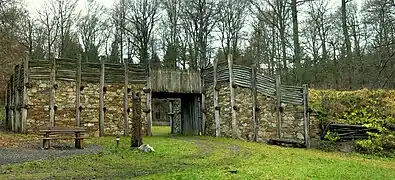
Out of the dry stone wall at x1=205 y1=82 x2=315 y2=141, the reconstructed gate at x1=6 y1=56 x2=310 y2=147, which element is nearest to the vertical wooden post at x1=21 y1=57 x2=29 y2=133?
the reconstructed gate at x1=6 y1=56 x2=310 y2=147

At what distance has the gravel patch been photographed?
408 inches

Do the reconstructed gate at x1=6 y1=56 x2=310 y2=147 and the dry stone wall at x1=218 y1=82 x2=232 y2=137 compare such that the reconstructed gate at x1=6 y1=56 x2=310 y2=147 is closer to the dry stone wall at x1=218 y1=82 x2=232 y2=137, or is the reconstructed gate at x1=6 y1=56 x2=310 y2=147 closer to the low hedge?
the dry stone wall at x1=218 y1=82 x2=232 y2=137

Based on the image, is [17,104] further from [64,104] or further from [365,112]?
[365,112]

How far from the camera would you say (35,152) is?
11672 millimetres

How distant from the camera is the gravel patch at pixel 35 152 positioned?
10.4 meters

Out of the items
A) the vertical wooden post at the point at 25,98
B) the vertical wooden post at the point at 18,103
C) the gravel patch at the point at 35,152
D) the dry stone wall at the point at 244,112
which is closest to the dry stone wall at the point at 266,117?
the dry stone wall at the point at 244,112

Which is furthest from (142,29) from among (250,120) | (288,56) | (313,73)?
(250,120)

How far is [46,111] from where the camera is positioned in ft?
55.8

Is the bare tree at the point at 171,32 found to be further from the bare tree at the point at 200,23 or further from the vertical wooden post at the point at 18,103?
the vertical wooden post at the point at 18,103

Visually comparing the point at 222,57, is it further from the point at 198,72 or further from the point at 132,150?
the point at 132,150

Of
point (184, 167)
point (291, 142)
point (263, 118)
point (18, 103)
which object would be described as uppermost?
point (18, 103)

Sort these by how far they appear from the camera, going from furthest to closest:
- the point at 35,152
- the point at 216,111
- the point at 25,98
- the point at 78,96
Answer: the point at 216,111 < the point at 78,96 < the point at 25,98 < the point at 35,152

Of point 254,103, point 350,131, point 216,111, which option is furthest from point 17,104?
point 350,131

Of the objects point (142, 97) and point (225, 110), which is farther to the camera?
point (225, 110)
